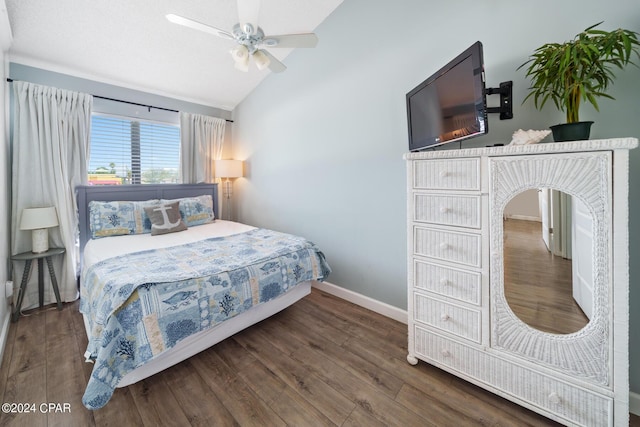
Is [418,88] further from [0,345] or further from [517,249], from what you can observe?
[0,345]

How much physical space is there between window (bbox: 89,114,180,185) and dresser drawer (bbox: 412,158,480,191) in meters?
3.55

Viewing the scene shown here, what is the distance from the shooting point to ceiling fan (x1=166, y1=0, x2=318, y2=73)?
5.35ft

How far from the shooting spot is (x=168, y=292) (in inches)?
57.8

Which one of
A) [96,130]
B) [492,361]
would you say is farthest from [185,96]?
[492,361]

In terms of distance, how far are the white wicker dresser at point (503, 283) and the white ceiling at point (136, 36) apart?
2269 millimetres

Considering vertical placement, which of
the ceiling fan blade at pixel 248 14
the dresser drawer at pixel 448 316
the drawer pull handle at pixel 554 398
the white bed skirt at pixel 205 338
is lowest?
the drawer pull handle at pixel 554 398

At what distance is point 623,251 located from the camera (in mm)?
1064

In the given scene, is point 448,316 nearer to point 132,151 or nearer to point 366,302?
point 366,302

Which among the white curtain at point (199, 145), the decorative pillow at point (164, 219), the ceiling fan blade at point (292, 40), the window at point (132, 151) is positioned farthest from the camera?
the white curtain at point (199, 145)

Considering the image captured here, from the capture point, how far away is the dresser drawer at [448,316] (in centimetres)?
145

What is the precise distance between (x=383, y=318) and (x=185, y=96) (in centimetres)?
397

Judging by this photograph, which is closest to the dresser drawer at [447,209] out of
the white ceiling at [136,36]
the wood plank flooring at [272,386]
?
the wood plank flooring at [272,386]

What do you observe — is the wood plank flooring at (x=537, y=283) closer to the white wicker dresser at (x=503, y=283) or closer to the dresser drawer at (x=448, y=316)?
the white wicker dresser at (x=503, y=283)

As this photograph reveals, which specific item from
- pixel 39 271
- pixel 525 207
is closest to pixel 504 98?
pixel 525 207
